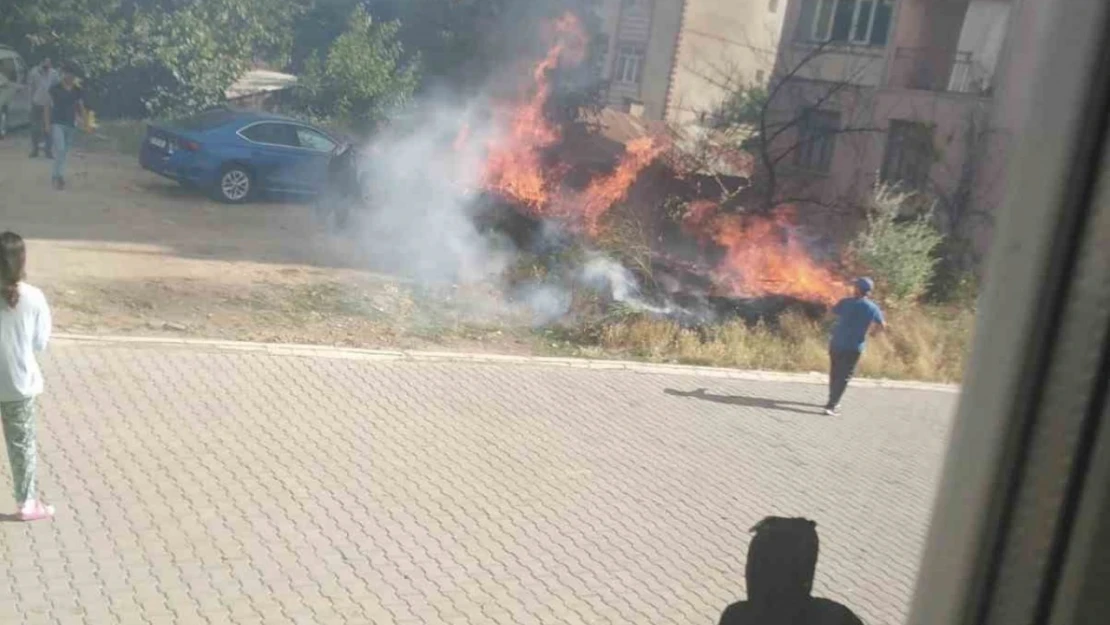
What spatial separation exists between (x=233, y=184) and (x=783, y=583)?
1425 cm

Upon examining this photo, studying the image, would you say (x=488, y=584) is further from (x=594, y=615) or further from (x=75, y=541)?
(x=75, y=541)

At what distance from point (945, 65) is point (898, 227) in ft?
15.2

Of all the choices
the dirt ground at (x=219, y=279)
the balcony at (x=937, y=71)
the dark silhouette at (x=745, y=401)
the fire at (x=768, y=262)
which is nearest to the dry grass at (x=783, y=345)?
the fire at (x=768, y=262)

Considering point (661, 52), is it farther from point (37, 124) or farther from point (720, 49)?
point (37, 124)

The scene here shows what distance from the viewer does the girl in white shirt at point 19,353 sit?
4.59 meters

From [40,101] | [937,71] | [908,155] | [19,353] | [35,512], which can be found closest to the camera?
[19,353]

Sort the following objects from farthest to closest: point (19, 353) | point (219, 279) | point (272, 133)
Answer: point (272, 133)
point (219, 279)
point (19, 353)

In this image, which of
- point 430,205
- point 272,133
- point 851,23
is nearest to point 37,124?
point 272,133

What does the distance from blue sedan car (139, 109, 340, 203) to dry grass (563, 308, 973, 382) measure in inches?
265

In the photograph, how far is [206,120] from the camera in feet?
50.4

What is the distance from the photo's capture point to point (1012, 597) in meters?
0.85

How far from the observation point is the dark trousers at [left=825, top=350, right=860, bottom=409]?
9.14 meters

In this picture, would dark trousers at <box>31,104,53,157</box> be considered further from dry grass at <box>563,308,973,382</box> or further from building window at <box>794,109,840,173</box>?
building window at <box>794,109,840,173</box>

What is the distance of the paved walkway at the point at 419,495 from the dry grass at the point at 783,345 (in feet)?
4.89
